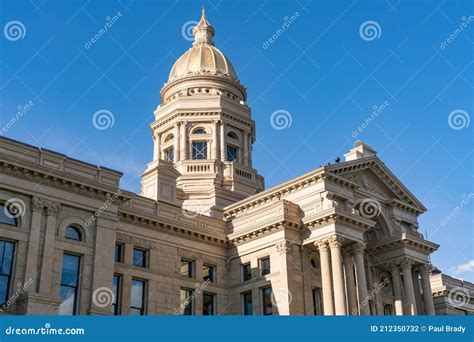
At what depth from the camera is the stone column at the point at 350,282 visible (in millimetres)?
38750

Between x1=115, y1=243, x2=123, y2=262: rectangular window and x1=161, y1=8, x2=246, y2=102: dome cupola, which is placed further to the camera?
x1=161, y1=8, x2=246, y2=102: dome cupola

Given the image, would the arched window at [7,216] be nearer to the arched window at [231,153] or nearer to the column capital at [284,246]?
the column capital at [284,246]

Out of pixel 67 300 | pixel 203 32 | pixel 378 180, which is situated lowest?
pixel 67 300

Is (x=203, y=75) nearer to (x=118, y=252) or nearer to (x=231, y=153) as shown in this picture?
(x=231, y=153)

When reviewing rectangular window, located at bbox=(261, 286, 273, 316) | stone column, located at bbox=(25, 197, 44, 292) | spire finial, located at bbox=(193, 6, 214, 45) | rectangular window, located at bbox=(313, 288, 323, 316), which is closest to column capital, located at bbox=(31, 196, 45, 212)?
stone column, located at bbox=(25, 197, 44, 292)

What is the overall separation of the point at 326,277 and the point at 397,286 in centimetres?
940

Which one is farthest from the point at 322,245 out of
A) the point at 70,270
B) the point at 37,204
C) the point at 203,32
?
the point at 203,32

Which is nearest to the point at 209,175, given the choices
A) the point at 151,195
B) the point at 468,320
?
the point at 151,195

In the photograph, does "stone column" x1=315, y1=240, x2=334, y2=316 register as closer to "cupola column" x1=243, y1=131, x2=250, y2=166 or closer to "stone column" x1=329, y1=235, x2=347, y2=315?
"stone column" x1=329, y1=235, x2=347, y2=315

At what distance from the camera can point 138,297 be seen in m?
37.9

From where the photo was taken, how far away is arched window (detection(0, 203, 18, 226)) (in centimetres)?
3069

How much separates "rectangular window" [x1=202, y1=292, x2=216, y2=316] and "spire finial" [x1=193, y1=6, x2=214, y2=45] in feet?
115

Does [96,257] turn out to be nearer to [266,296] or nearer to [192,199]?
[266,296]

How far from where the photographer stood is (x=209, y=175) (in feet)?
181
